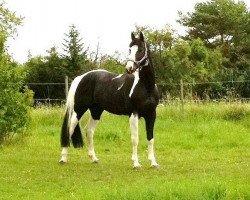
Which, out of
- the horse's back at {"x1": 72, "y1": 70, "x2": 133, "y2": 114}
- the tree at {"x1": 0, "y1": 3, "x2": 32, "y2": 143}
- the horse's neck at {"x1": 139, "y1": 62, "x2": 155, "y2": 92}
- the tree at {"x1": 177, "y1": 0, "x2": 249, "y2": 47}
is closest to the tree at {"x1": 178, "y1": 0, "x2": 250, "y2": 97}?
the tree at {"x1": 177, "y1": 0, "x2": 249, "y2": 47}

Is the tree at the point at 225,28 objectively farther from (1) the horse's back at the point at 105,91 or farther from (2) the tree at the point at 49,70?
(1) the horse's back at the point at 105,91

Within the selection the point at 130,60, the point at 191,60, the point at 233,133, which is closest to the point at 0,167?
the point at 130,60

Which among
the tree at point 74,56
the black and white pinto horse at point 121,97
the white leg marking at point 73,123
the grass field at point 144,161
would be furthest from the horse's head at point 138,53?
the tree at point 74,56

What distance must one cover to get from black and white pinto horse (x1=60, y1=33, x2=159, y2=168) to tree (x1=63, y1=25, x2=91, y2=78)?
64.5ft

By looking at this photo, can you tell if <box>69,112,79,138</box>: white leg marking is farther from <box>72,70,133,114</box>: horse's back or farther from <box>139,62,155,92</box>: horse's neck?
<box>139,62,155,92</box>: horse's neck

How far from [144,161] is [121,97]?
161 centimetres

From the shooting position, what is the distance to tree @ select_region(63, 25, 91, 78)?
32.4 m

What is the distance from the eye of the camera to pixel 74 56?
33.1 metres

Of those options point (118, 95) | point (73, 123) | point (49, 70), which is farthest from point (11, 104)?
point (49, 70)

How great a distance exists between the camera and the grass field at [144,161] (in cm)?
713

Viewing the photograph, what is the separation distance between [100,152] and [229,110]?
6289 mm

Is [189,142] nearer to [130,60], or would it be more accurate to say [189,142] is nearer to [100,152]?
[100,152]

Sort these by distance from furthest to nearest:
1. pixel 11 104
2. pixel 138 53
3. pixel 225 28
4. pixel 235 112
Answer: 1. pixel 225 28
2. pixel 235 112
3. pixel 11 104
4. pixel 138 53

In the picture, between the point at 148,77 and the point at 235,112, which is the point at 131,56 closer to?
the point at 148,77
